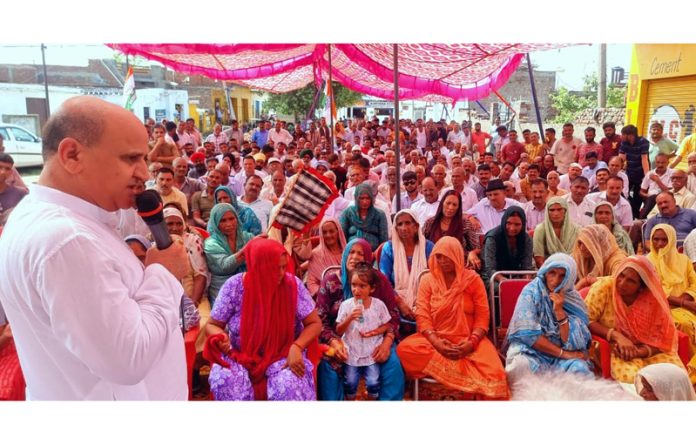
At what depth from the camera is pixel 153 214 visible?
48.4 inches

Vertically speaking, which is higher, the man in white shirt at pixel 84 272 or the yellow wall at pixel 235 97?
the yellow wall at pixel 235 97

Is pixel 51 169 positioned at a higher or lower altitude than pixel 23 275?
higher

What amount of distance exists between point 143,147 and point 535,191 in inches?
164

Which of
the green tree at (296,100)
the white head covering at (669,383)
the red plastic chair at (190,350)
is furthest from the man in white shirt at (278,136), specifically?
the white head covering at (669,383)

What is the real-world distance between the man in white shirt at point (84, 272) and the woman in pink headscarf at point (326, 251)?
8.31ft

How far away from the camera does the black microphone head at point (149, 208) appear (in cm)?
122

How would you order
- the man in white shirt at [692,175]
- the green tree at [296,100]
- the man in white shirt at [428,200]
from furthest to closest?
the green tree at [296,100] < the man in white shirt at [692,175] < the man in white shirt at [428,200]

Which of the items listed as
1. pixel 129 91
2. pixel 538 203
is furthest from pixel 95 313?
pixel 538 203

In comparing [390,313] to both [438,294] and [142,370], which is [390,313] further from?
[142,370]

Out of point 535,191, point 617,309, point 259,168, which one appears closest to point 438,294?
point 617,309

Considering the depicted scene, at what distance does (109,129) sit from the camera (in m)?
1.15

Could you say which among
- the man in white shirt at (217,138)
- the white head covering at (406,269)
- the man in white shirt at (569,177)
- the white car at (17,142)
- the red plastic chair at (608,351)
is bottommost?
the red plastic chair at (608,351)

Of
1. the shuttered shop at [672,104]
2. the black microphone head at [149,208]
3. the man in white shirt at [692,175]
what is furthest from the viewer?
the shuttered shop at [672,104]

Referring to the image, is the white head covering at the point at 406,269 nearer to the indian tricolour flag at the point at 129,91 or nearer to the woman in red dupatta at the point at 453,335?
the woman in red dupatta at the point at 453,335
